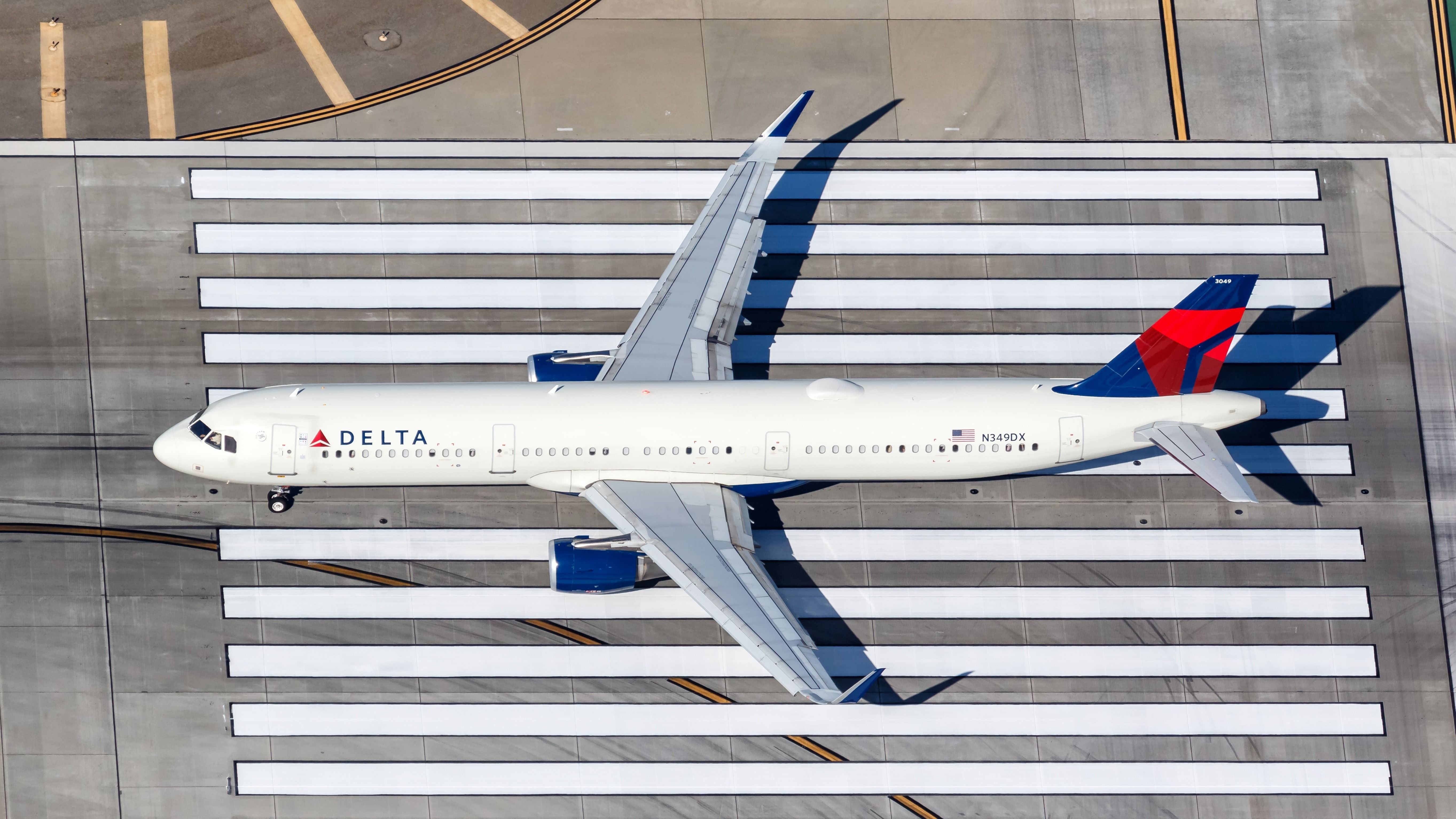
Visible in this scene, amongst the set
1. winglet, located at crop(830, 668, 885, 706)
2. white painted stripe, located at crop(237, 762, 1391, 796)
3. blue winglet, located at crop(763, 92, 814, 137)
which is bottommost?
white painted stripe, located at crop(237, 762, 1391, 796)

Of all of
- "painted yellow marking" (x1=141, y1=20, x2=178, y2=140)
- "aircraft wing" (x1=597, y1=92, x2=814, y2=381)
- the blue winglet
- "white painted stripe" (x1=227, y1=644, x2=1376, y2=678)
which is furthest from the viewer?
"painted yellow marking" (x1=141, y1=20, x2=178, y2=140)

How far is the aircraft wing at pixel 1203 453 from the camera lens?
20.1 m

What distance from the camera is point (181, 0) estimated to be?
26078mm

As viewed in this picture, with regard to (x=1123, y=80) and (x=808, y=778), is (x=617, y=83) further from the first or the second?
(x=808, y=778)

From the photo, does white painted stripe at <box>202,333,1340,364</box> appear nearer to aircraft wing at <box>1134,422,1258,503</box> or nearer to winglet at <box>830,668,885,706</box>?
aircraft wing at <box>1134,422,1258,503</box>

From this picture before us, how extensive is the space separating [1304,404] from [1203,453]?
5879 millimetres

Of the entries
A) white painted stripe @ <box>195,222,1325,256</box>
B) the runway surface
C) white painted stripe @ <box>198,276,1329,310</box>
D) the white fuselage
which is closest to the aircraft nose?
the white fuselage

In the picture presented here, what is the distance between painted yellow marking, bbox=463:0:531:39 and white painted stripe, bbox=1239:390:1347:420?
2124 centimetres

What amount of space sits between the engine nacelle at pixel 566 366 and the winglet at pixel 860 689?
29.8ft

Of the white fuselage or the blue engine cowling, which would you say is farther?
the blue engine cowling

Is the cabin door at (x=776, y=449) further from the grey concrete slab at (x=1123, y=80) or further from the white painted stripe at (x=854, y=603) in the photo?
the grey concrete slab at (x=1123, y=80)

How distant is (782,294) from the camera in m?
25.0

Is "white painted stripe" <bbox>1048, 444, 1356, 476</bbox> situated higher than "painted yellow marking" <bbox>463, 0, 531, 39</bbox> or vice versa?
"painted yellow marking" <bbox>463, 0, 531, 39</bbox>

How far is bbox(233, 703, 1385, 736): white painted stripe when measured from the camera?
22531mm
